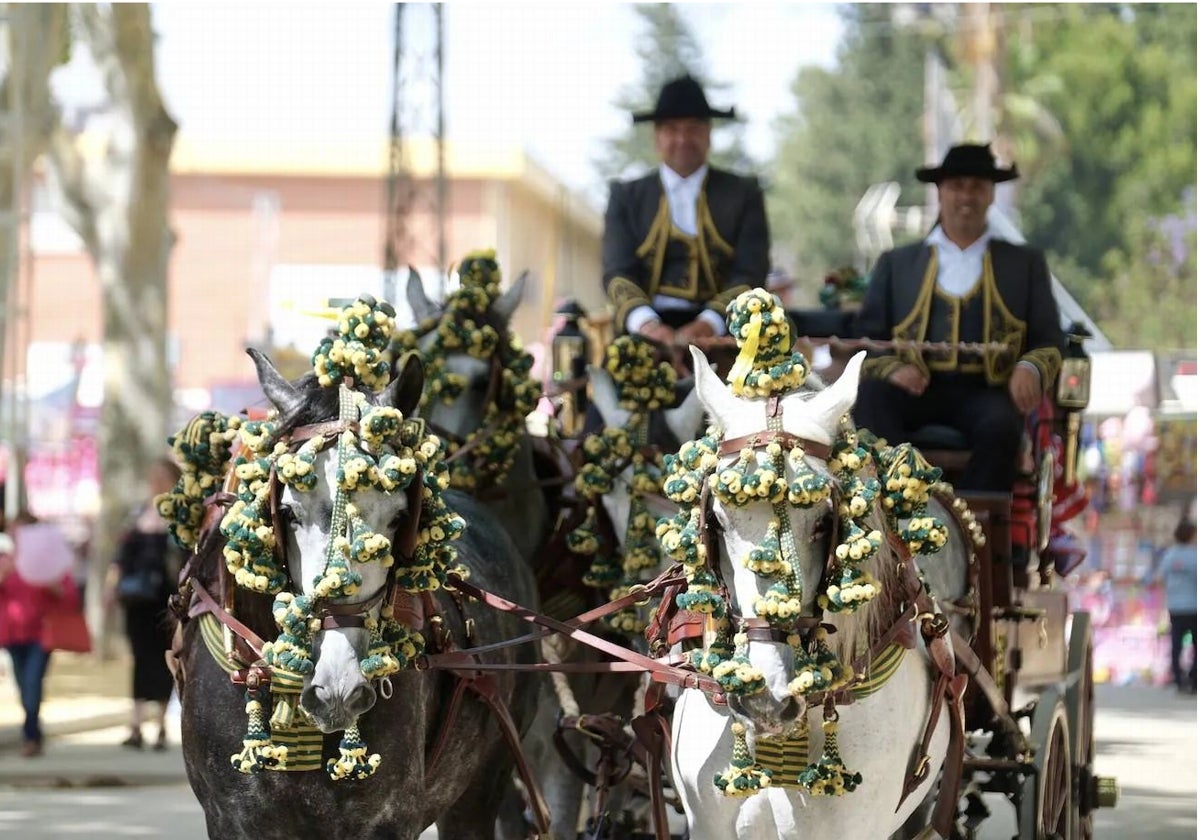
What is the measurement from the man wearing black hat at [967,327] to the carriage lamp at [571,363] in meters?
1.98

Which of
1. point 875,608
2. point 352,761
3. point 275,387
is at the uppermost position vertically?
point 275,387

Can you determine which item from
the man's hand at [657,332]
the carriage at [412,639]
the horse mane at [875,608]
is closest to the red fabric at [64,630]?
the man's hand at [657,332]

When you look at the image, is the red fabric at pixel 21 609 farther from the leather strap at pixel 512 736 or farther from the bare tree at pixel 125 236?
the leather strap at pixel 512 736

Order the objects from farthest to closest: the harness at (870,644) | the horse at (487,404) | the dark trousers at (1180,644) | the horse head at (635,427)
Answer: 1. the dark trousers at (1180,644)
2. the horse at (487,404)
3. the horse head at (635,427)
4. the harness at (870,644)

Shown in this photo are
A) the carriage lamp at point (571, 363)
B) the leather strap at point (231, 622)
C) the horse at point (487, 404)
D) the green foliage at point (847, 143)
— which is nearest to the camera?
the leather strap at point (231, 622)

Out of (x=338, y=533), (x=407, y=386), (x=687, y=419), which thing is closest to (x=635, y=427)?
(x=687, y=419)

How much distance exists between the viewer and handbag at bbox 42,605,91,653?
1711cm

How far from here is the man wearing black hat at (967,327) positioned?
8898 mm

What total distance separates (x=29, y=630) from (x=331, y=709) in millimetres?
11595

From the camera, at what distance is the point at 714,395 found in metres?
6.14

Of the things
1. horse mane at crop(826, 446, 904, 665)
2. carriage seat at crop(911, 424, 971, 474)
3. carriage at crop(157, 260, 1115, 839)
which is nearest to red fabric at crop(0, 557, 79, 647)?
carriage at crop(157, 260, 1115, 839)

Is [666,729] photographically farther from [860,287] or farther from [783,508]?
[860,287]

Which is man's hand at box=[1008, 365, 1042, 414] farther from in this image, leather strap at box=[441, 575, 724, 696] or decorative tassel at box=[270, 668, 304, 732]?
decorative tassel at box=[270, 668, 304, 732]

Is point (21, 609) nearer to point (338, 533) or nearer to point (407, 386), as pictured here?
point (407, 386)
